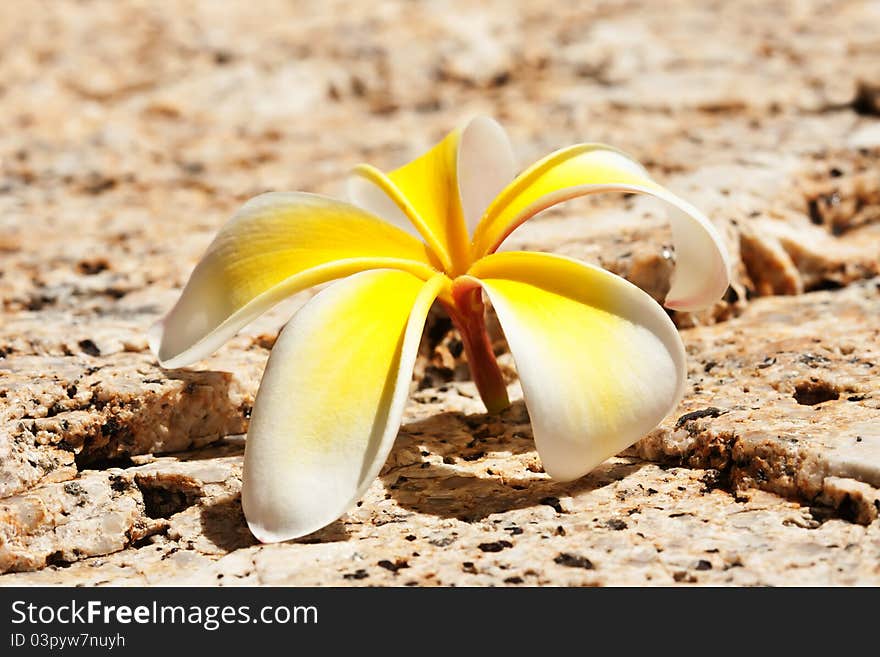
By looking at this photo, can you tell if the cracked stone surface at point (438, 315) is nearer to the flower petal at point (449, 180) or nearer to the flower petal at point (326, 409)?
the flower petal at point (326, 409)

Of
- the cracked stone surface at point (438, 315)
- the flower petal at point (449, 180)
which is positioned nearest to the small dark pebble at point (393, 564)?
the cracked stone surface at point (438, 315)

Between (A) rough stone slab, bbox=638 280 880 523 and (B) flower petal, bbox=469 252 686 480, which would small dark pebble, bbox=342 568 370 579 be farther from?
(A) rough stone slab, bbox=638 280 880 523

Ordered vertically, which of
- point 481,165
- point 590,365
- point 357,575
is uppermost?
point 481,165

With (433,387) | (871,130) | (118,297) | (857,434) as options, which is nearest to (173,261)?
(118,297)

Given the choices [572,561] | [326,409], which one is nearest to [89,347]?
[326,409]

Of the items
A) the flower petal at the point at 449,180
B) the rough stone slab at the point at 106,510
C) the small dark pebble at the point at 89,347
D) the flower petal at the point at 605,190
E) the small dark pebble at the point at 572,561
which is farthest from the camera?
the small dark pebble at the point at 89,347

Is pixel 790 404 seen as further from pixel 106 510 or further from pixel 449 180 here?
pixel 106 510
